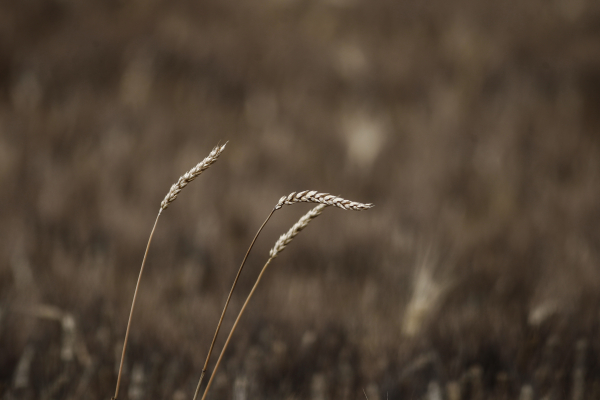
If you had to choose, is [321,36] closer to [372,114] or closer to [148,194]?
[372,114]

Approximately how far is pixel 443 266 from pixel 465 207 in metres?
0.78

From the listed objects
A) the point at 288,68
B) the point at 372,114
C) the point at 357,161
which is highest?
the point at 288,68

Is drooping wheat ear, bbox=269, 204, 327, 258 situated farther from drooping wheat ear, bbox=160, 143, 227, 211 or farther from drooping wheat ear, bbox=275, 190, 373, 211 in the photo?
drooping wheat ear, bbox=160, 143, 227, 211

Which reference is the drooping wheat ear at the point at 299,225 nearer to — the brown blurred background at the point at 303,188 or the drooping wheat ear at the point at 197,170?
the drooping wheat ear at the point at 197,170

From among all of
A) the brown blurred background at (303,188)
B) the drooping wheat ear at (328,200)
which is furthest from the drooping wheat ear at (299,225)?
the brown blurred background at (303,188)

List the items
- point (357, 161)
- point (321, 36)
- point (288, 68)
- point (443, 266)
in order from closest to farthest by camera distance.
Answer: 1. point (443, 266)
2. point (357, 161)
3. point (288, 68)
4. point (321, 36)

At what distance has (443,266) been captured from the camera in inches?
72.7

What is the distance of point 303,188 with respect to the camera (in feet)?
8.60

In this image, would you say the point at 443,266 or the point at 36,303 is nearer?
the point at 36,303

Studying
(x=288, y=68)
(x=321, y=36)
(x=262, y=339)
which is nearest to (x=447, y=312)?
(x=262, y=339)

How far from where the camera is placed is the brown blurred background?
4.20ft

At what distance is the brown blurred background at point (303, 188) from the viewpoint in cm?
128

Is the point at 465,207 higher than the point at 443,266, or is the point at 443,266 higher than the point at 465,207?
the point at 465,207

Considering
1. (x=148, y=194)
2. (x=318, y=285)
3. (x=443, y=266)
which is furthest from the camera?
(x=148, y=194)
